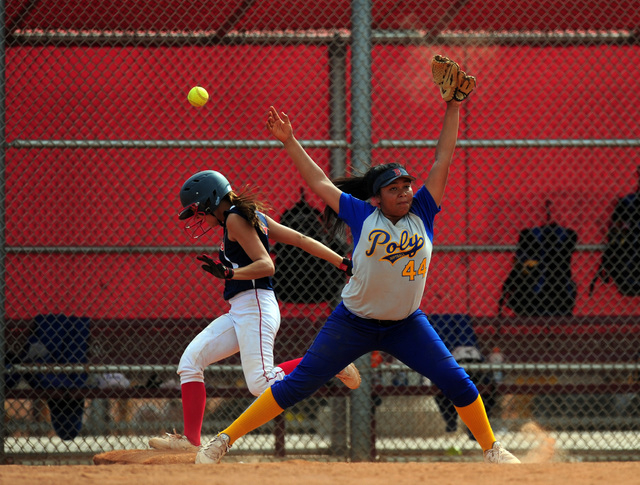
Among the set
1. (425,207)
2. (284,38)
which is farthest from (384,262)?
(284,38)

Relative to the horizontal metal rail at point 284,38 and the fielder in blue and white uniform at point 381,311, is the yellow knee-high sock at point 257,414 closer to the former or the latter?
the fielder in blue and white uniform at point 381,311

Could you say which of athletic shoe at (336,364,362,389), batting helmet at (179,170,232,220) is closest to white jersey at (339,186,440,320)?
athletic shoe at (336,364,362,389)

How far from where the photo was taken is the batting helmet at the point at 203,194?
14.6 feet

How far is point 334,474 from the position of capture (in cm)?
328

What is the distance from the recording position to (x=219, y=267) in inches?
155

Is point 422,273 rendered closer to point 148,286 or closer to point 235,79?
point 148,286

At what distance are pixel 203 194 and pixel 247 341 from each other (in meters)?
0.89

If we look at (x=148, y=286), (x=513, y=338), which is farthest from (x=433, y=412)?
(x=148, y=286)

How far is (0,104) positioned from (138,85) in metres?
1.84

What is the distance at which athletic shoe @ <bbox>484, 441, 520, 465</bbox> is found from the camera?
3980 millimetres

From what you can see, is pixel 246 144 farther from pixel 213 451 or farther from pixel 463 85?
pixel 213 451

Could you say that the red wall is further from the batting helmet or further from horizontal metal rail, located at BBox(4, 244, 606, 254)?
the batting helmet

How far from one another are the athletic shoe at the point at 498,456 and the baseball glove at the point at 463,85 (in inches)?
73.6

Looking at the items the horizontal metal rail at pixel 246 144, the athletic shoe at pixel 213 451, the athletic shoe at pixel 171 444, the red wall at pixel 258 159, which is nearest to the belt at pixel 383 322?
the athletic shoe at pixel 213 451
